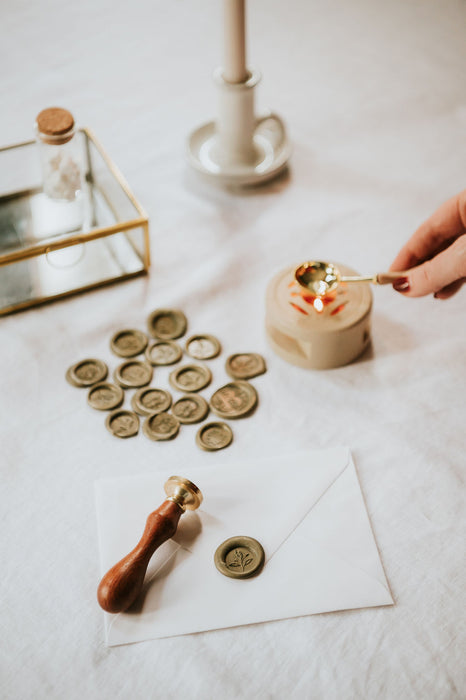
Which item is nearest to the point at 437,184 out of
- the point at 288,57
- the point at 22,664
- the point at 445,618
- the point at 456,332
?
the point at 456,332

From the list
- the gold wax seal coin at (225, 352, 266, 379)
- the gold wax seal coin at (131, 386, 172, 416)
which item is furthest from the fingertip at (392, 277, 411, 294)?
the gold wax seal coin at (131, 386, 172, 416)

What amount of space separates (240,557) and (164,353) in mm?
289

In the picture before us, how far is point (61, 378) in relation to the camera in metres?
0.90

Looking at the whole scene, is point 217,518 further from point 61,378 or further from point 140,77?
point 140,77

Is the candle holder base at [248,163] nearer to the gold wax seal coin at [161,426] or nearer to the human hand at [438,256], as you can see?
the human hand at [438,256]

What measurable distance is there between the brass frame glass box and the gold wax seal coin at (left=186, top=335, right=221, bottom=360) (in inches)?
5.8

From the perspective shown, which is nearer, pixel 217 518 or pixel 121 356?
pixel 217 518

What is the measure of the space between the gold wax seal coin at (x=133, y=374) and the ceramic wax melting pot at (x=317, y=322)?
159 millimetres

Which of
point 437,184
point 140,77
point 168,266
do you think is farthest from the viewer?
point 140,77

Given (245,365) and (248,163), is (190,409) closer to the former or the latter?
(245,365)

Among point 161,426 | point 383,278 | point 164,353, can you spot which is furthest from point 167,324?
point 383,278

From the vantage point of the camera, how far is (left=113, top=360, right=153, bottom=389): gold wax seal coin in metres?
0.89

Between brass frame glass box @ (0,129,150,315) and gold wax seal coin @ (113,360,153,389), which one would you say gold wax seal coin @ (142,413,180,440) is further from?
Answer: brass frame glass box @ (0,129,150,315)

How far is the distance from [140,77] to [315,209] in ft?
1.50
